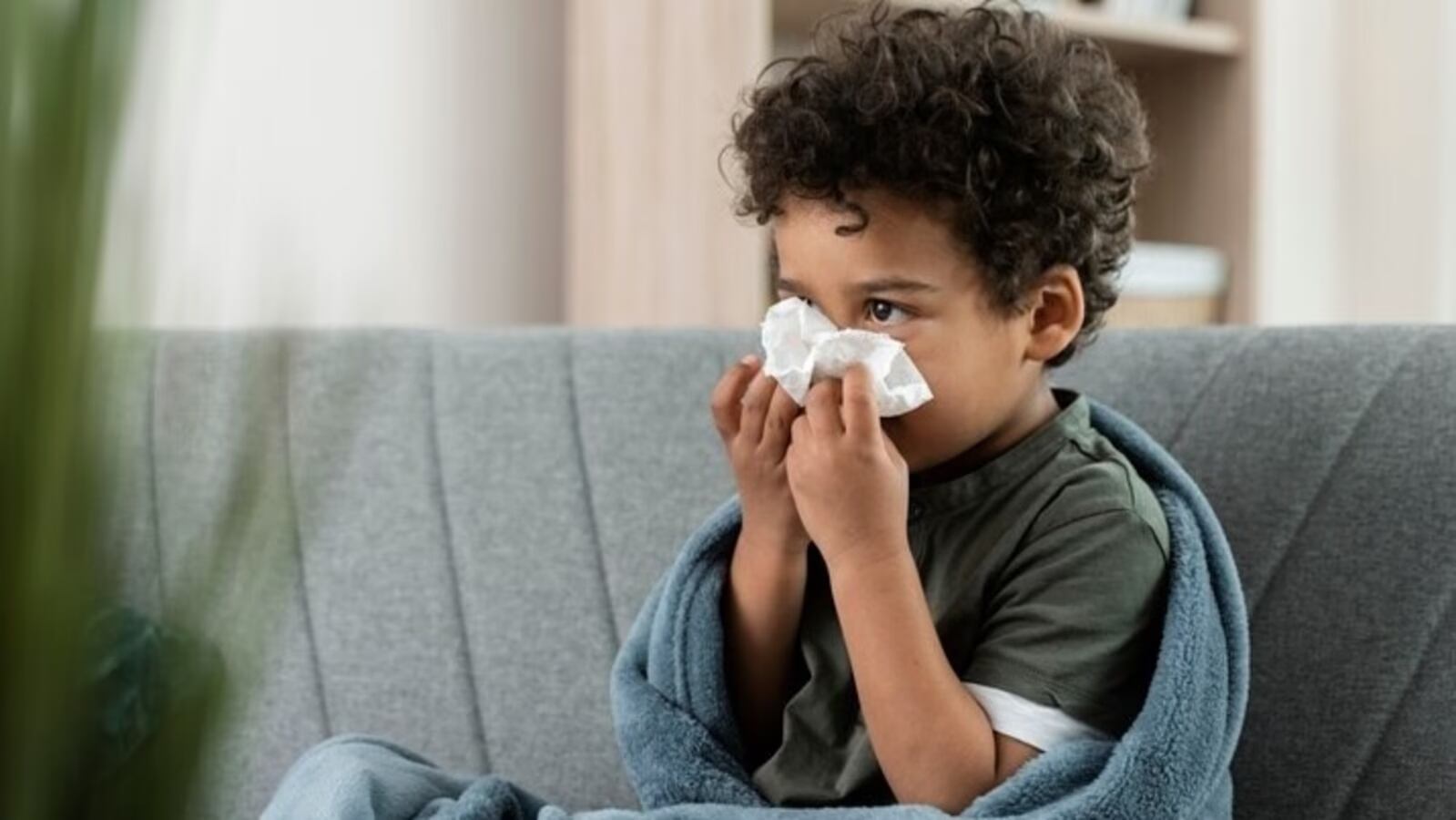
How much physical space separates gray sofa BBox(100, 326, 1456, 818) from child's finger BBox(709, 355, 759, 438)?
0.22 m

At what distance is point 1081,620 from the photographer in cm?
98

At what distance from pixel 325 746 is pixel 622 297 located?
0.99 meters

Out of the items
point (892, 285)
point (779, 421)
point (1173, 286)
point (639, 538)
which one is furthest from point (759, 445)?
point (1173, 286)

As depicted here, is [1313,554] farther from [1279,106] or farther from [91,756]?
[1279,106]

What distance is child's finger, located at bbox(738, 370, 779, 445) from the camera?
106cm

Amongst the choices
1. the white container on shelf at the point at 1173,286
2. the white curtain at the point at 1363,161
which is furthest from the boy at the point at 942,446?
the white curtain at the point at 1363,161

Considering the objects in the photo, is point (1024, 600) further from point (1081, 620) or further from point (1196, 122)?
point (1196, 122)

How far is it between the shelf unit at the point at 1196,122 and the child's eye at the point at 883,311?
129cm

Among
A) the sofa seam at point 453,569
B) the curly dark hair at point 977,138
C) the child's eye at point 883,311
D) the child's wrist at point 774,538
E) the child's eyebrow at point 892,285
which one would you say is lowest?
the sofa seam at point 453,569

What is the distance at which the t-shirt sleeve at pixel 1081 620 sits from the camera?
3.20ft

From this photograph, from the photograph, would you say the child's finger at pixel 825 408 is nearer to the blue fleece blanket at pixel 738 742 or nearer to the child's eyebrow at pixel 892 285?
the child's eyebrow at pixel 892 285

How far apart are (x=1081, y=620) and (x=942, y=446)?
0.13m

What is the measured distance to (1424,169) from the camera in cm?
270

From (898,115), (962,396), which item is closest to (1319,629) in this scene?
(962,396)
